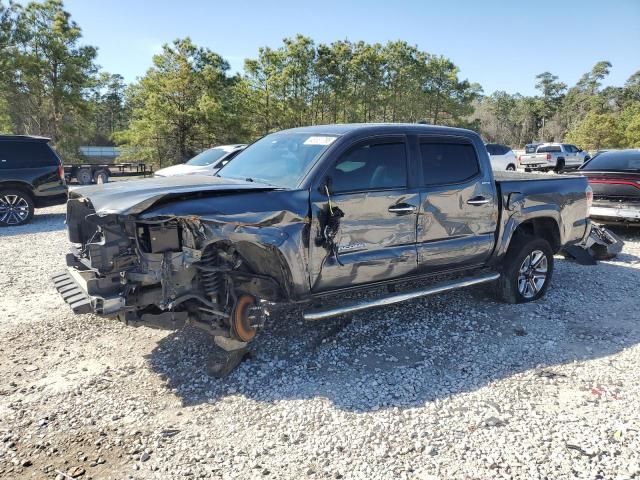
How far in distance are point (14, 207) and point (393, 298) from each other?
9619 mm

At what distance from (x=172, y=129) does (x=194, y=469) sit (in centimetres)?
2489

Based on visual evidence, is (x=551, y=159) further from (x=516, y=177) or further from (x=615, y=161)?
(x=516, y=177)

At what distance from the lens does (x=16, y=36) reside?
85.5 feet

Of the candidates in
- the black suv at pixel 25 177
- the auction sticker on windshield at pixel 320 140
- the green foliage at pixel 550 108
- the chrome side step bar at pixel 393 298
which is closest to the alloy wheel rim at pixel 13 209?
the black suv at pixel 25 177

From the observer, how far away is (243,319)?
371 centimetres

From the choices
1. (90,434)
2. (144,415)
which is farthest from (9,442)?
(144,415)

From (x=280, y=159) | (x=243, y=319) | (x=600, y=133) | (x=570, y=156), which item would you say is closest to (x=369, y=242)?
(x=280, y=159)

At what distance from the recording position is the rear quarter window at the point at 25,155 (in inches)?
397

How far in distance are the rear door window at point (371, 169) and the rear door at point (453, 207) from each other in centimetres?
27

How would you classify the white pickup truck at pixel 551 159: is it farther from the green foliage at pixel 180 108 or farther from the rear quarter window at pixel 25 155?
the rear quarter window at pixel 25 155

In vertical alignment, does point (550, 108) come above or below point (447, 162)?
above

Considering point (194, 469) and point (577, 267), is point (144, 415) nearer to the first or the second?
point (194, 469)

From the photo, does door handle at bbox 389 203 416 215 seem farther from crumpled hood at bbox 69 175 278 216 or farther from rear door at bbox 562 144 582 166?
rear door at bbox 562 144 582 166

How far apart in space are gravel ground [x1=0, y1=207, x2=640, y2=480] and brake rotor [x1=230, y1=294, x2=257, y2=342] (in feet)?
1.08
